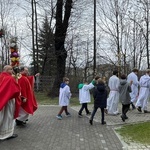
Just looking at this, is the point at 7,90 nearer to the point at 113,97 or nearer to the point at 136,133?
the point at 136,133

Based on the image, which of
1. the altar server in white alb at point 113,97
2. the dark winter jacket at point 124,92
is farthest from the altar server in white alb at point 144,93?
the dark winter jacket at point 124,92

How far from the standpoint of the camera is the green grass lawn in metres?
8.55

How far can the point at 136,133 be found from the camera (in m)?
9.36

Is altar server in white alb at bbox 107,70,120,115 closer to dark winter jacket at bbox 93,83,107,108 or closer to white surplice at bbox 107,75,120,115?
white surplice at bbox 107,75,120,115

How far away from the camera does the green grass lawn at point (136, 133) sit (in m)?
8.55

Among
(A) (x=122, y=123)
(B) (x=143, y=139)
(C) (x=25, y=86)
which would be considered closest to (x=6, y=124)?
(C) (x=25, y=86)

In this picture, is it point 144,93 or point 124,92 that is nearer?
point 124,92

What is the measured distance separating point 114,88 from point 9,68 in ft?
19.1

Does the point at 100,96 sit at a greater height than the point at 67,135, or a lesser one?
greater

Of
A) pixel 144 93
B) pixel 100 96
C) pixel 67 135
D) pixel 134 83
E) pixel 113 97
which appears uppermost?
pixel 134 83

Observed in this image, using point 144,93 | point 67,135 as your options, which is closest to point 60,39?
point 144,93

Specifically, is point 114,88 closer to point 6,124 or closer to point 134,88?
point 134,88

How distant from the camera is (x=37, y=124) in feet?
36.6

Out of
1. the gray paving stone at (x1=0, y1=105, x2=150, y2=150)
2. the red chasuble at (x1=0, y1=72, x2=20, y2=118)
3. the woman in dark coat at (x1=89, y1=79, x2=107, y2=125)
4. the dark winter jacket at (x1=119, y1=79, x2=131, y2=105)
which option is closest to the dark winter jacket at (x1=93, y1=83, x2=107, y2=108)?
the woman in dark coat at (x1=89, y1=79, x2=107, y2=125)
